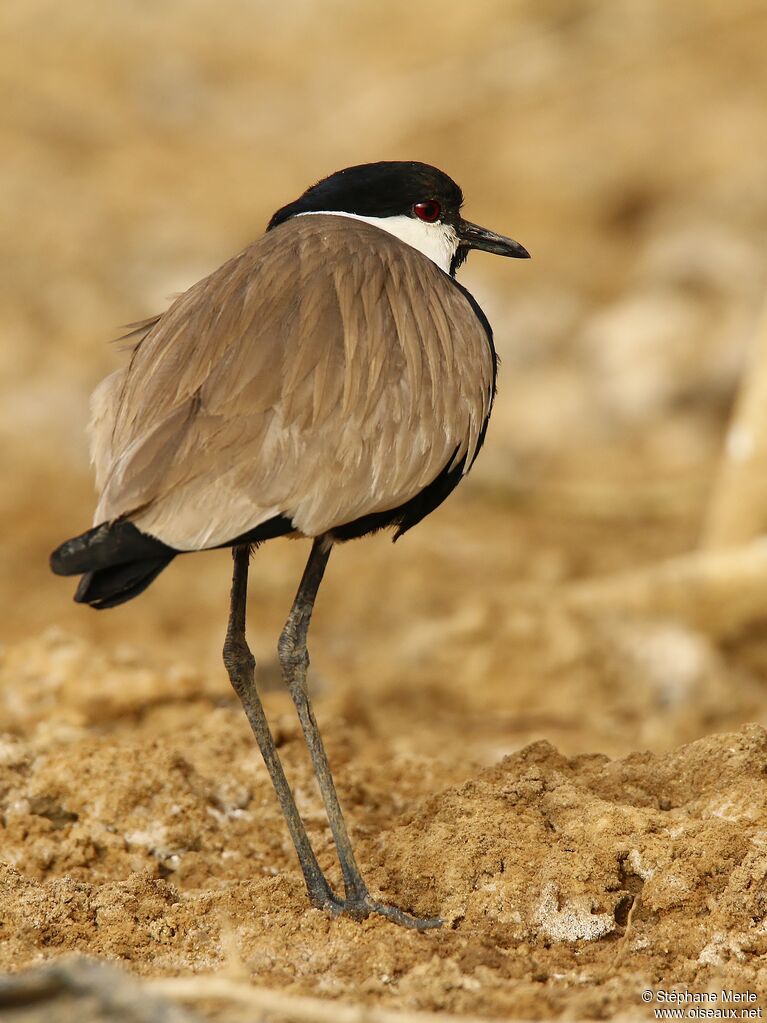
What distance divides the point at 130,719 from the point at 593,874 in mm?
2269

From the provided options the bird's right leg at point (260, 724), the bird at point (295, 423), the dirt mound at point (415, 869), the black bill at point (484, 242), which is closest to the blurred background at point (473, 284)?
the dirt mound at point (415, 869)

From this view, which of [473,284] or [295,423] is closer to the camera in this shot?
[295,423]

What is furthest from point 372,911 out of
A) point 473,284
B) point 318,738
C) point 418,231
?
point 473,284

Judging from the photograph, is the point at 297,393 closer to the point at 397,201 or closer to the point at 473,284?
the point at 397,201

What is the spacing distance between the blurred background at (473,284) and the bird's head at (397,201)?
2.10 m

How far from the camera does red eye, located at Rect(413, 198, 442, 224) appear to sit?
13.6 feet

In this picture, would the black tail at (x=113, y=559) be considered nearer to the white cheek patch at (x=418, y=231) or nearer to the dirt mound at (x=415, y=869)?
the dirt mound at (x=415, y=869)

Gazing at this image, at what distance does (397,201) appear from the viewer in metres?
4.12

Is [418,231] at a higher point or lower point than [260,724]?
higher

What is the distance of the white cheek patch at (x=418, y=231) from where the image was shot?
4.13 meters

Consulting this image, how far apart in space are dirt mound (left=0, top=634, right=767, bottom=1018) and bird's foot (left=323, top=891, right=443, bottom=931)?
0.06m

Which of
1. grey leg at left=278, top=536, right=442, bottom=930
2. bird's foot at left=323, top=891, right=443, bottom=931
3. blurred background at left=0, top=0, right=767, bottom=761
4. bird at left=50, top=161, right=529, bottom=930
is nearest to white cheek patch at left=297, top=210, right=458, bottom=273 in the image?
bird at left=50, top=161, right=529, bottom=930

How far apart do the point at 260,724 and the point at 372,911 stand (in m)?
0.63

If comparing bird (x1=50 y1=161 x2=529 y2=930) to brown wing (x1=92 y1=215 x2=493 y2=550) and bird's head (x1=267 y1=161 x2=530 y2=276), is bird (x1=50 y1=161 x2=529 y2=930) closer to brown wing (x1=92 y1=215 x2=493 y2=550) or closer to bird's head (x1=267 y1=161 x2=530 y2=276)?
brown wing (x1=92 y1=215 x2=493 y2=550)
